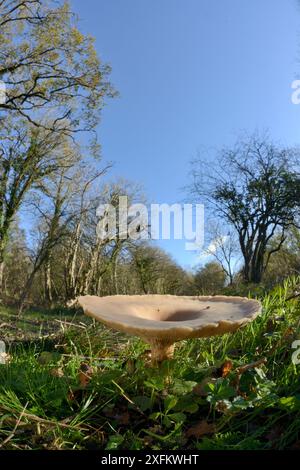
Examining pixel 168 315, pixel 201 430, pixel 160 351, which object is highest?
pixel 168 315

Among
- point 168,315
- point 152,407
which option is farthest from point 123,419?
point 168,315

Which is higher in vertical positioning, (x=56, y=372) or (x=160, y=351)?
(x=160, y=351)

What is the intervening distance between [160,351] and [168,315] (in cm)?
21

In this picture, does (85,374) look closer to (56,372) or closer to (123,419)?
(56,372)

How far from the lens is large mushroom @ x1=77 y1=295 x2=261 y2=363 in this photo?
1721 millimetres

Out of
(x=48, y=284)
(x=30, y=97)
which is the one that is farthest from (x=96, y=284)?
(x=30, y=97)

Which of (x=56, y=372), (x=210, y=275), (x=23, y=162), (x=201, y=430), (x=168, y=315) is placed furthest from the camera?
(x=210, y=275)

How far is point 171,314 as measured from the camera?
2186mm

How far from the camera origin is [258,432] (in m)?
1.80

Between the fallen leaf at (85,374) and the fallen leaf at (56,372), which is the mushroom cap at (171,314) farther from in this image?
the fallen leaf at (56,372)

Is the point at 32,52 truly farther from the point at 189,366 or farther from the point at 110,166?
the point at 189,366

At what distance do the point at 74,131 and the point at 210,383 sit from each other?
1879cm

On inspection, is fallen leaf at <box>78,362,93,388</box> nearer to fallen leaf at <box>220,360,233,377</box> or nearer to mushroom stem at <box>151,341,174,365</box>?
mushroom stem at <box>151,341,174,365</box>

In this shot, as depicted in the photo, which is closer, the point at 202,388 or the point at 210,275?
the point at 202,388
